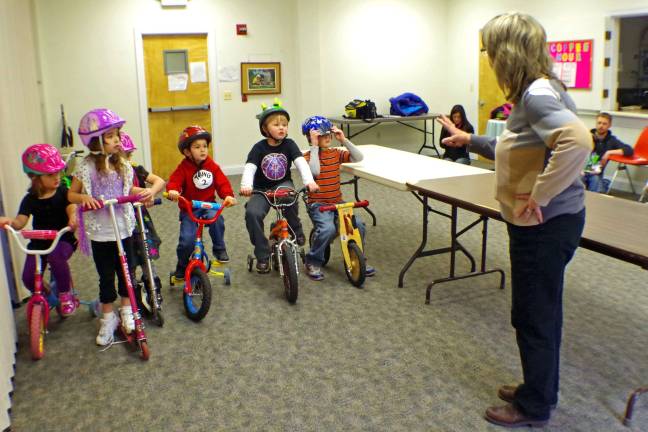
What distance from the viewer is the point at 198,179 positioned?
3.71 metres

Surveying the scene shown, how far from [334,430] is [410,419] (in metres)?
0.31

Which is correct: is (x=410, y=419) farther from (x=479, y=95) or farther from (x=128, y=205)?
(x=479, y=95)

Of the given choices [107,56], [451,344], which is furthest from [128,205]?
[107,56]

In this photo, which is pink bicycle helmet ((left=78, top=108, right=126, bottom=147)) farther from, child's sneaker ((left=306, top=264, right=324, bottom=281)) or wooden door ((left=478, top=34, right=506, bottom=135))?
wooden door ((left=478, top=34, right=506, bottom=135))

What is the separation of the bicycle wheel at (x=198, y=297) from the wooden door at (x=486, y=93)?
6.19 metres

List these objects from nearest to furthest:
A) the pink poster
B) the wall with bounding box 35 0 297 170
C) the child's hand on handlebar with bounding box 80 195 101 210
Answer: the child's hand on handlebar with bounding box 80 195 101 210, the pink poster, the wall with bounding box 35 0 297 170

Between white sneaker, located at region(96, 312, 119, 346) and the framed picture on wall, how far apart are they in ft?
18.2

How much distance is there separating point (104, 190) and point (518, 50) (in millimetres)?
2022

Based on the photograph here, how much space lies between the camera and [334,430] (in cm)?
236

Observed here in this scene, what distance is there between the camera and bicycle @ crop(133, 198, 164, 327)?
10.4 ft

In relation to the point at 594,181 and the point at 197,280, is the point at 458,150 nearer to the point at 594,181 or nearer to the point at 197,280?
the point at 594,181

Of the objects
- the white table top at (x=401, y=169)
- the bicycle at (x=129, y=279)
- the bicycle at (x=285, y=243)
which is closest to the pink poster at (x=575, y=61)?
the white table top at (x=401, y=169)

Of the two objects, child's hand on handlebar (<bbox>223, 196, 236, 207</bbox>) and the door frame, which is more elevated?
the door frame

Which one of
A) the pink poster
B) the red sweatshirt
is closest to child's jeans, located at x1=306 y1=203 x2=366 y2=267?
the red sweatshirt
